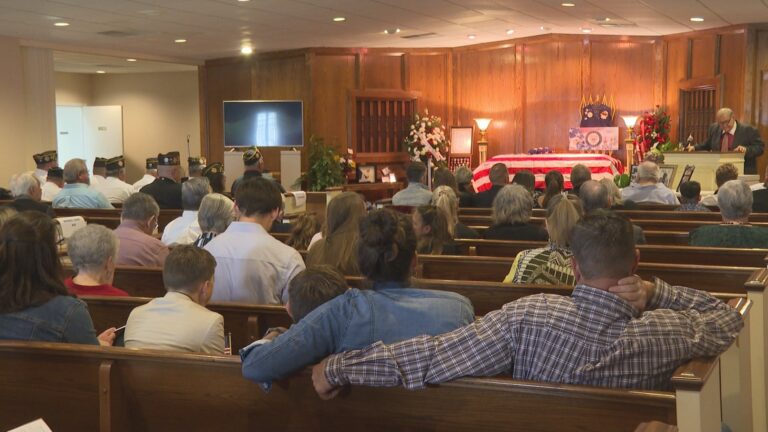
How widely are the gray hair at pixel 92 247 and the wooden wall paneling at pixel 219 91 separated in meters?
11.0

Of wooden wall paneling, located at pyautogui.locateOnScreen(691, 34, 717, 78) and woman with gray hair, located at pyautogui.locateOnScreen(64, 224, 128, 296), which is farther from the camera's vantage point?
wooden wall paneling, located at pyautogui.locateOnScreen(691, 34, 717, 78)

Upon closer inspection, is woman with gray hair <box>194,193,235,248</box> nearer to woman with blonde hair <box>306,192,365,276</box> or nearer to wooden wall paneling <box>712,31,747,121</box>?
woman with blonde hair <box>306,192,365,276</box>

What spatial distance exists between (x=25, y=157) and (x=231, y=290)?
922cm

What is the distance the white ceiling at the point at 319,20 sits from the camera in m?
9.43

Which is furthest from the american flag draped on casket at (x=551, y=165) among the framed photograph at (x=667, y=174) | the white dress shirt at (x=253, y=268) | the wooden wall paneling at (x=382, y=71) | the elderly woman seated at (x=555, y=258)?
the white dress shirt at (x=253, y=268)

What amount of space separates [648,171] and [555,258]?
4015mm

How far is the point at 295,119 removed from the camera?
521 inches

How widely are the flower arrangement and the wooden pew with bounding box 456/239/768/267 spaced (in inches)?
332

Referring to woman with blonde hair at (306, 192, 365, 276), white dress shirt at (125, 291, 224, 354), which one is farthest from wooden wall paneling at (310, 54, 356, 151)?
white dress shirt at (125, 291, 224, 354)

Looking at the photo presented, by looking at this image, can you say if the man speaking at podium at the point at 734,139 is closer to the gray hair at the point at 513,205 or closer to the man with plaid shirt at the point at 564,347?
the gray hair at the point at 513,205

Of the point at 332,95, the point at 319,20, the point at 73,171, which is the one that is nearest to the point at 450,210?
the point at 73,171

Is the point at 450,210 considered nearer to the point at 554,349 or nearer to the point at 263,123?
the point at 554,349

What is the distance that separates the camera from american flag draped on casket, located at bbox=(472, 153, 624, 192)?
1223cm

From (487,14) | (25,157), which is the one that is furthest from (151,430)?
(25,157)
